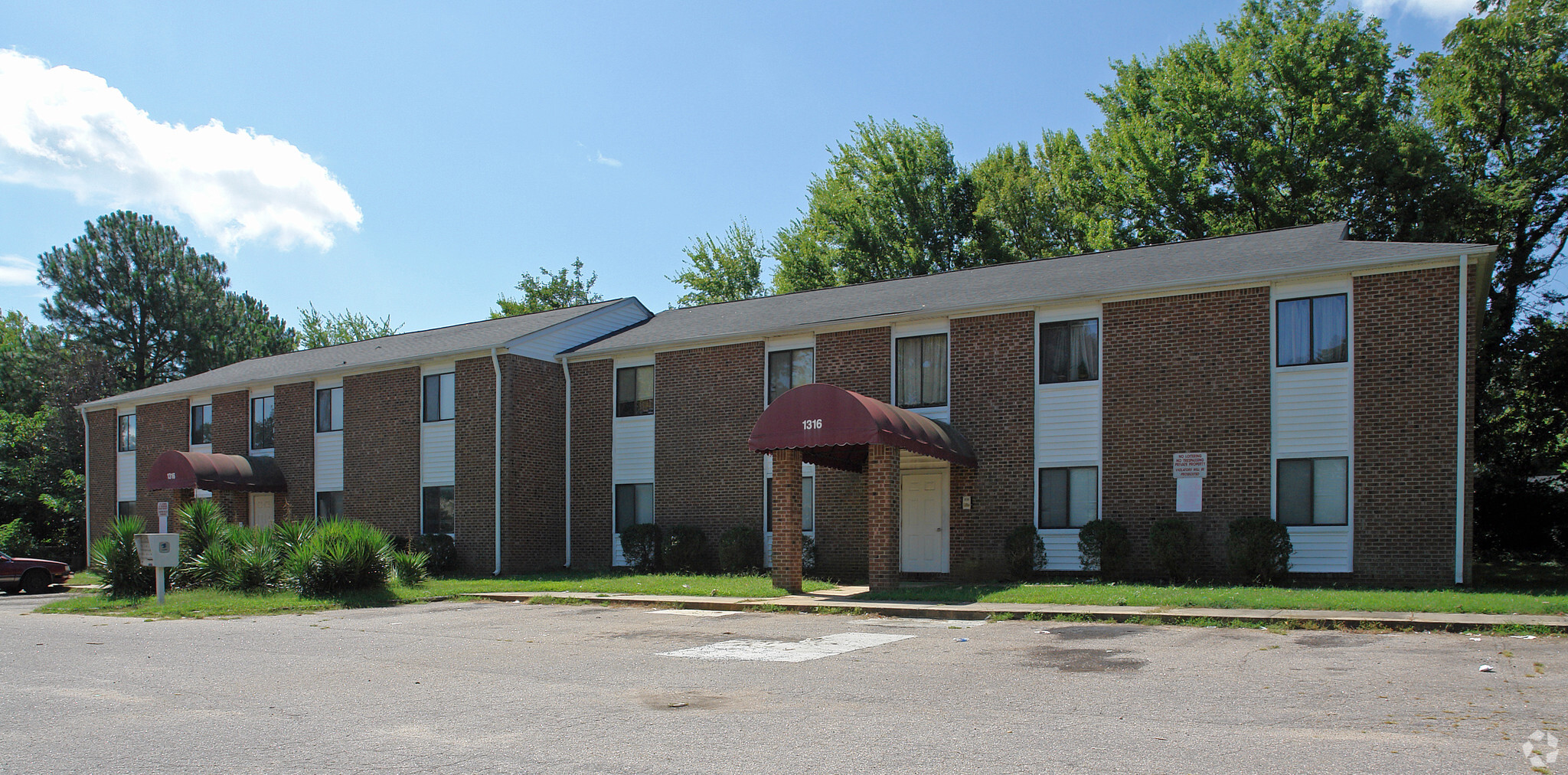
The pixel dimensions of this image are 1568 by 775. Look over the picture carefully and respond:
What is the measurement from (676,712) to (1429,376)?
13887 millimetres

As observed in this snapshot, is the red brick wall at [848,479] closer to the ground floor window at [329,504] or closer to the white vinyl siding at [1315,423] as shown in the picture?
the white vinyl siding at [1315,423]

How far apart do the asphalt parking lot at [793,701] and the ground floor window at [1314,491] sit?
5.74m

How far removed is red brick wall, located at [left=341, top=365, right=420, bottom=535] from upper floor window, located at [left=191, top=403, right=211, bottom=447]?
25.1 ft

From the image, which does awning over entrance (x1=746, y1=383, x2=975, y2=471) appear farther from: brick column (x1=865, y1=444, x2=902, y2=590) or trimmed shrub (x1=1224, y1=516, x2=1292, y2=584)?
trimmed shrub (x1=1224, y1=516, x2=1292, y2=584)

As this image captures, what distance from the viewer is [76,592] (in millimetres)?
25844

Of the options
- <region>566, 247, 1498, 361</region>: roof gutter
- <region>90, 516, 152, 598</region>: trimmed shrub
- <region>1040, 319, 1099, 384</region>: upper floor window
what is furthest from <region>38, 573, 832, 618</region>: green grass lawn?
<region>1040, 319, 1099, 384</region>: upper floor window

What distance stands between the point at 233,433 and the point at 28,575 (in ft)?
21.8

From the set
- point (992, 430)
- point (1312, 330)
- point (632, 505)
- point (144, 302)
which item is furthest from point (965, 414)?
point (144, 302)

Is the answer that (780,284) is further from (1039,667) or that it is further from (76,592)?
(1039,667)

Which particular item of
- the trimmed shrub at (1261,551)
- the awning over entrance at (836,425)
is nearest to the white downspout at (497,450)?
the awning over entrance at (836,425)

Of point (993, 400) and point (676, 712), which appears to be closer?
point (676, 712)

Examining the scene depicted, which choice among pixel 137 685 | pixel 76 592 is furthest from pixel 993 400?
pixel 76 592

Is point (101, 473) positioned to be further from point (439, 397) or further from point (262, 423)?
point (439, 397)

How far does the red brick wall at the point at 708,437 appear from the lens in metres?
22.5
